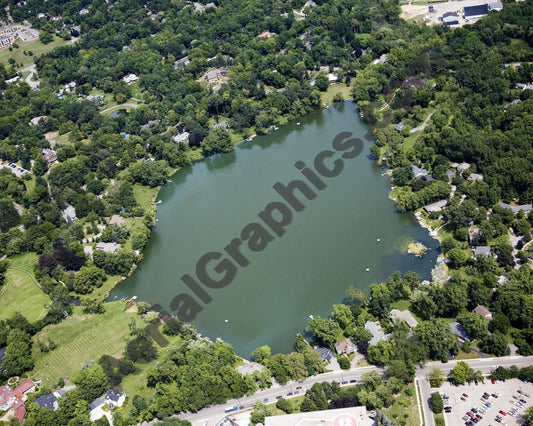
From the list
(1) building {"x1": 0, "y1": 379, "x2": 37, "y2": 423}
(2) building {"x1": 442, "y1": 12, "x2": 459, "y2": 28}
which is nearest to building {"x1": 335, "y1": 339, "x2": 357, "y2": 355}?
(1) building {"x1": 0, "y1": 379, "x2": 37, "y2": 423}

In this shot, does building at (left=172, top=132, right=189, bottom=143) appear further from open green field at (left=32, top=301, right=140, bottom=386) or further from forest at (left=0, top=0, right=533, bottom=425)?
open green field at (left=32, top=301, right=140, bottom=386)

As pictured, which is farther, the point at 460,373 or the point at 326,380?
the point at 326,380

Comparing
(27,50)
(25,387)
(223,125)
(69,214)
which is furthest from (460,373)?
(27,50)

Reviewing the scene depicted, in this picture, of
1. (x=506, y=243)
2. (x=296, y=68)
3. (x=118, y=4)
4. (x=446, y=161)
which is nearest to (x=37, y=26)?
(x=118, y=4)

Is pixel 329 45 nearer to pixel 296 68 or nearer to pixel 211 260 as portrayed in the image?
pixel 296 68

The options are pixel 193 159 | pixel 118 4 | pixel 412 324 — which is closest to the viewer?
pixel 412 324

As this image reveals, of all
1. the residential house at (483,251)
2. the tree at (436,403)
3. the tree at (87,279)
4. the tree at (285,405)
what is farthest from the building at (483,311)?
the tree at (87,279)

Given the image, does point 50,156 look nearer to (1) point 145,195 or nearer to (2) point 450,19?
(1) point 145,195
